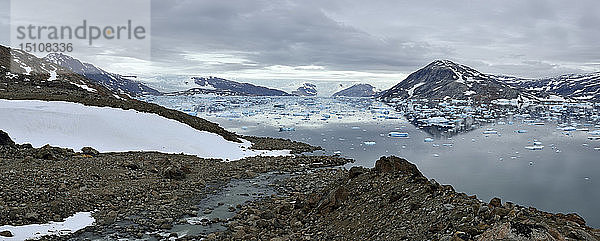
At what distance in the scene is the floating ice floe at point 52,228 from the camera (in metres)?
9.18

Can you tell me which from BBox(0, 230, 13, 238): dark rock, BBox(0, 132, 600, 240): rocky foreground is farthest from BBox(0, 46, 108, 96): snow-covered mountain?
BBox(0, 230, 13, 238): dark rock

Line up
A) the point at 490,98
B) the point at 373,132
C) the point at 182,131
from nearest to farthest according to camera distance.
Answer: the point at 182,131 < the point at 373,132 < the point at 490,98

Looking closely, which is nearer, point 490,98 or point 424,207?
point 424,207

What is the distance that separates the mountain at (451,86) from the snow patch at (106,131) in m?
121

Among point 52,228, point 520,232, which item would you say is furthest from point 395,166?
point 52,228

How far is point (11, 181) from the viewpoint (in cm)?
1208

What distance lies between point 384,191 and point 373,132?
108 feet

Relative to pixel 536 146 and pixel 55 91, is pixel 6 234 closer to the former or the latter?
pixel 55 91

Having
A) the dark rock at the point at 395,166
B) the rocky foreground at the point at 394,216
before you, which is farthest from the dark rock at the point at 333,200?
the dark rock at the point at 395,166

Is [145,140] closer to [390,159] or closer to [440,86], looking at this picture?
[390,159]

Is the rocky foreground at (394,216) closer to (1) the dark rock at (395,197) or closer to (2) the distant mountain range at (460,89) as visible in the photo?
(1) the dark rock at (395,197)

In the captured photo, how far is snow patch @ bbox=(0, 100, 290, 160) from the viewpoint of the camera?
70.3ft

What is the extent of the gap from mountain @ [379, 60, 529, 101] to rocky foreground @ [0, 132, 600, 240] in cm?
12958

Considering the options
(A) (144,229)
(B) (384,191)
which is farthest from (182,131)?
(B) (384,191)
